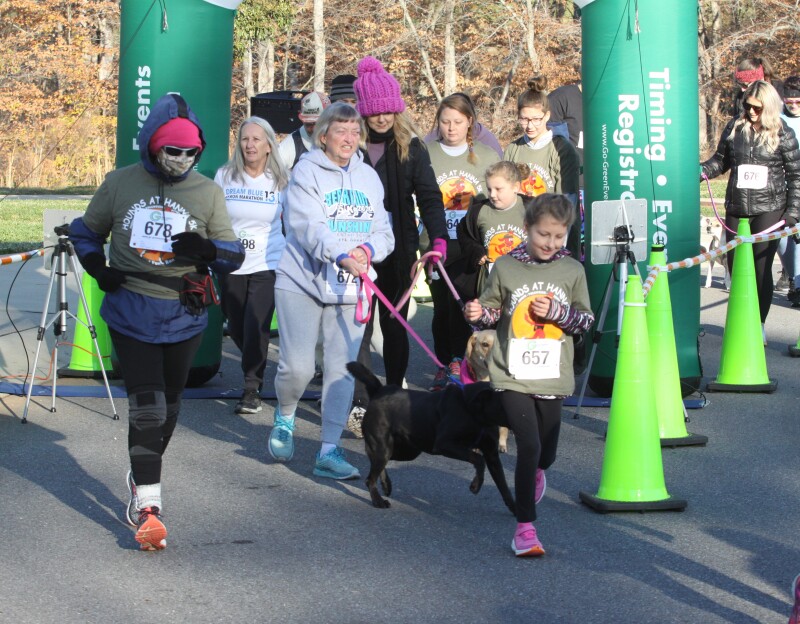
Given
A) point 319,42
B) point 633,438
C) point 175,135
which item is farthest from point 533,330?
point 319,42

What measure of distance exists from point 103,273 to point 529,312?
186 centimetres

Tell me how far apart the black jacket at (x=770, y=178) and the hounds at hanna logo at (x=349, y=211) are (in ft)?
16.1

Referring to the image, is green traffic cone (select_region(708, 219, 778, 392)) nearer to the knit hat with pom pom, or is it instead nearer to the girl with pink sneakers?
the knit hat with pom pom

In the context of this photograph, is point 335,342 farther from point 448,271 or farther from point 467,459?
point 448,271

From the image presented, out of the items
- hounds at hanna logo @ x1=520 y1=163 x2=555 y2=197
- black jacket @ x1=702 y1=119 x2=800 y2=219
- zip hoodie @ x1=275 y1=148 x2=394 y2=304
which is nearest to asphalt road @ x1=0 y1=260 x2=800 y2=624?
zip hoodie @ x1=275 y1=148 x2=394 y2=304

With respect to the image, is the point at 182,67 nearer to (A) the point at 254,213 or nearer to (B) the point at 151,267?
(A) the point at 254,213

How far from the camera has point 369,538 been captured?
5.78 m

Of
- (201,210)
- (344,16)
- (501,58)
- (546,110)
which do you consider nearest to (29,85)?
(344,16)

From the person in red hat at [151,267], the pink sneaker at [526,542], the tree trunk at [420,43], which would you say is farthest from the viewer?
the tree trunk at [420,43]

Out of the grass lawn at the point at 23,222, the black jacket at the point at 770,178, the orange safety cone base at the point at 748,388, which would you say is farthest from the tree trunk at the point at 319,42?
the orange safety cone base at the point at 748,388

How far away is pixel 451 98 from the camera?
8859 millimetres

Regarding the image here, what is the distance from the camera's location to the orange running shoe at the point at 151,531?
214 inches

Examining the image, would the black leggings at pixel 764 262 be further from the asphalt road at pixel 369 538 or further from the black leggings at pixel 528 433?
the black leggings at pixel 528 433

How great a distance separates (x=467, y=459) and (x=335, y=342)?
1.33 metres
